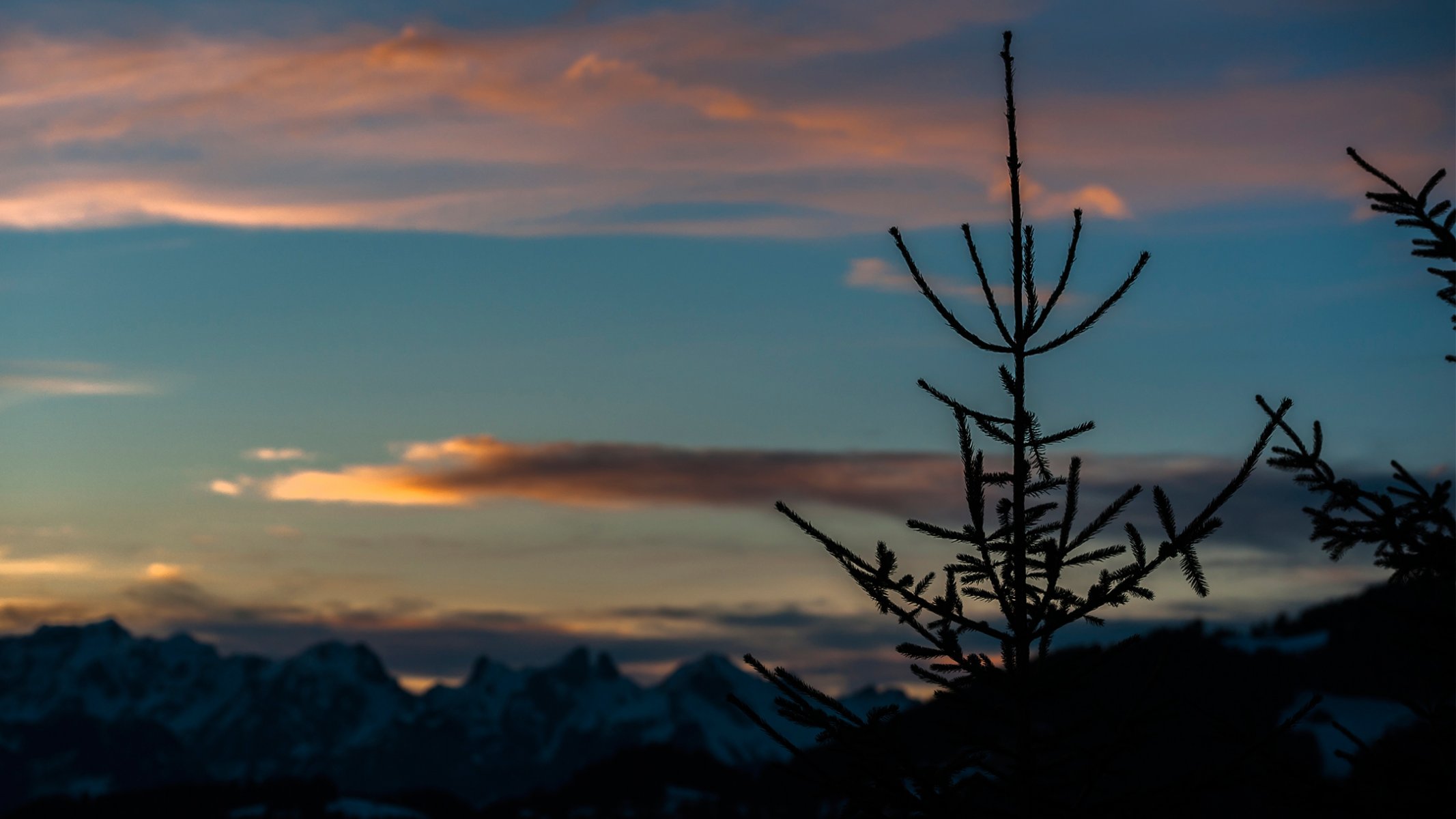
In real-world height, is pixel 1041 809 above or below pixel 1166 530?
below

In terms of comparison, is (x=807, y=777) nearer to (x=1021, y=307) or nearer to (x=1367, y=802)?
(x=1021, y=307)

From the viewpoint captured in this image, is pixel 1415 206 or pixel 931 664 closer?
pixel 931 664

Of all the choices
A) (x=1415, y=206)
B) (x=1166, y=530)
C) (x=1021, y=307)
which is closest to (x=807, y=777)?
(x=1166, y=530)

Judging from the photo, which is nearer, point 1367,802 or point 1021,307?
point 1021,307

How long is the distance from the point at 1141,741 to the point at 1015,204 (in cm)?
422

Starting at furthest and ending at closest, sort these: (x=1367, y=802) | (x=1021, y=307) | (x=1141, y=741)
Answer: (x=1367, y=802), (x=1021, y=307), (x=1141, y=741)

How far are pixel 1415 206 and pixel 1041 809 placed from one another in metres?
6.43

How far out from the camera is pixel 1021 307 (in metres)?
11.2

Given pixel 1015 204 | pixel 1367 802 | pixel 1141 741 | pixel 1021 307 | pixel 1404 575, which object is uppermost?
pixel 1015 204

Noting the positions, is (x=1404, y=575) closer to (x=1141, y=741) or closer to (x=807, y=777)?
(x=1141, y=741)

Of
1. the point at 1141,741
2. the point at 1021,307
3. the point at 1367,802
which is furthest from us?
the point at 1367,802

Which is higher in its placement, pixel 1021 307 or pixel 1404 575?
pixel 1021 307

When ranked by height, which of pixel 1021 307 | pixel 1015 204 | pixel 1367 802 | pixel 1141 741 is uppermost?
pixel 1015 204

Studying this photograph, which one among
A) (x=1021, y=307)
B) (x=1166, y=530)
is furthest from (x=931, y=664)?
(x=1021, y=307)
